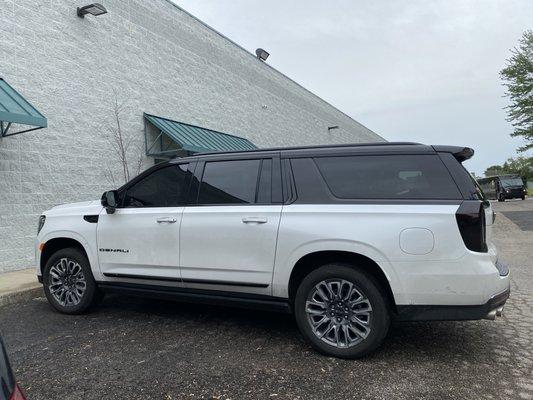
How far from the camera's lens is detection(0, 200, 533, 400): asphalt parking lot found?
11.8ft

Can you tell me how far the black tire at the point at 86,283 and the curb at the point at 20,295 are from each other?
1.14m

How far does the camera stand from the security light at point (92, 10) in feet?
33.0

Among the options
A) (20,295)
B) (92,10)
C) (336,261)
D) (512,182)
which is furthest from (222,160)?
(512,182)

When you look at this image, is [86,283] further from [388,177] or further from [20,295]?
[388,177]

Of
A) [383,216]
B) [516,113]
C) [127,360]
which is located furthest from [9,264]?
[516,113]

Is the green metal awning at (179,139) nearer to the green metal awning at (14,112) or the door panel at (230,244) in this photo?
the green metal awning at (14,112)

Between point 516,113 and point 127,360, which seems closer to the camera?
point 127,360

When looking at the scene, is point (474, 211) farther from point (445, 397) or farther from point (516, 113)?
point (516, 113)

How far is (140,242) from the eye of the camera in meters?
5.19

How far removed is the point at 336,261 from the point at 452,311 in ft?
3.44

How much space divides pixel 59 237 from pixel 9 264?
11.4ft

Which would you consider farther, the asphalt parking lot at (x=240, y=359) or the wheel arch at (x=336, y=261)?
the wheel arch at (x=336, y=261)

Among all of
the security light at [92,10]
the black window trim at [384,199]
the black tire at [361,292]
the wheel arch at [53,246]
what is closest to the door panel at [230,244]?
the black tire at [361,292]

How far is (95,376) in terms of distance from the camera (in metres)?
3.91
